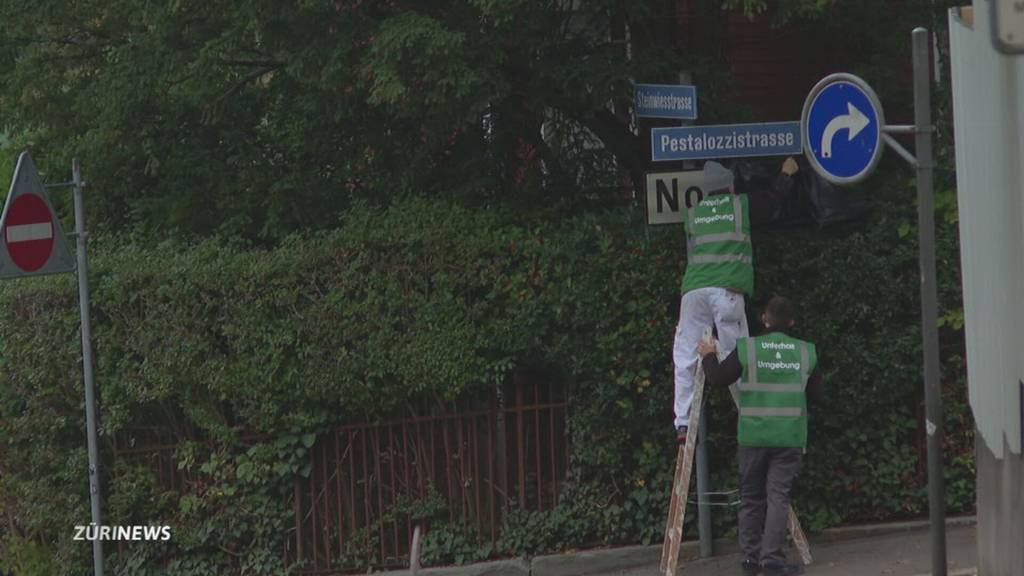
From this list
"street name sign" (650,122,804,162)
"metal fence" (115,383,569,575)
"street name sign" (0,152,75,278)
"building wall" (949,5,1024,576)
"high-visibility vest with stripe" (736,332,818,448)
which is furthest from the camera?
"metal fence" (115,383,569,575)

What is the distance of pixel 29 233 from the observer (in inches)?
384

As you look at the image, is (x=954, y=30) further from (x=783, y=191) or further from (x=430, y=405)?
(x=430, y=405)

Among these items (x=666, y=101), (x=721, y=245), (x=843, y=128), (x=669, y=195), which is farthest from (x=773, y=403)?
(x=666, y=101)

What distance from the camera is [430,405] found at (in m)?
10.1

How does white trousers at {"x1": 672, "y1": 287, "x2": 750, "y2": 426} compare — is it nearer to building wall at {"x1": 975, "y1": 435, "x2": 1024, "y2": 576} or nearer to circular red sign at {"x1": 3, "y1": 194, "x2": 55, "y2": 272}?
building wall at {"x1": 975, "y1": 435, "x2": 1024, "y2": 576}

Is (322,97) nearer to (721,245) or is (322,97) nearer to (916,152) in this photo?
(721,245)

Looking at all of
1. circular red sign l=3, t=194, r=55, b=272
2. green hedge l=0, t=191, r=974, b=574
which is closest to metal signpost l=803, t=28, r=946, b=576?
green hedge l=0, t=191, r=974, b=574

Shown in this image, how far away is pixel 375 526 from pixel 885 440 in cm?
356

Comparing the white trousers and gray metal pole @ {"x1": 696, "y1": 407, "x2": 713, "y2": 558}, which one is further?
gray metal pole @ {"x1": 696, "y1": 407, "x2": 713, "y2": 558}

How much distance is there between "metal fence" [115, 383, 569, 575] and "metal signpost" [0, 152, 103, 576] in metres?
1.52

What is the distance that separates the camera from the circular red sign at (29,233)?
9.66 metres

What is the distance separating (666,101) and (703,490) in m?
2.52

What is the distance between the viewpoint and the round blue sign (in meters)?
7.47

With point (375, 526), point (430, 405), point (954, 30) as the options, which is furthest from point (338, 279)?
point (954, 30)
